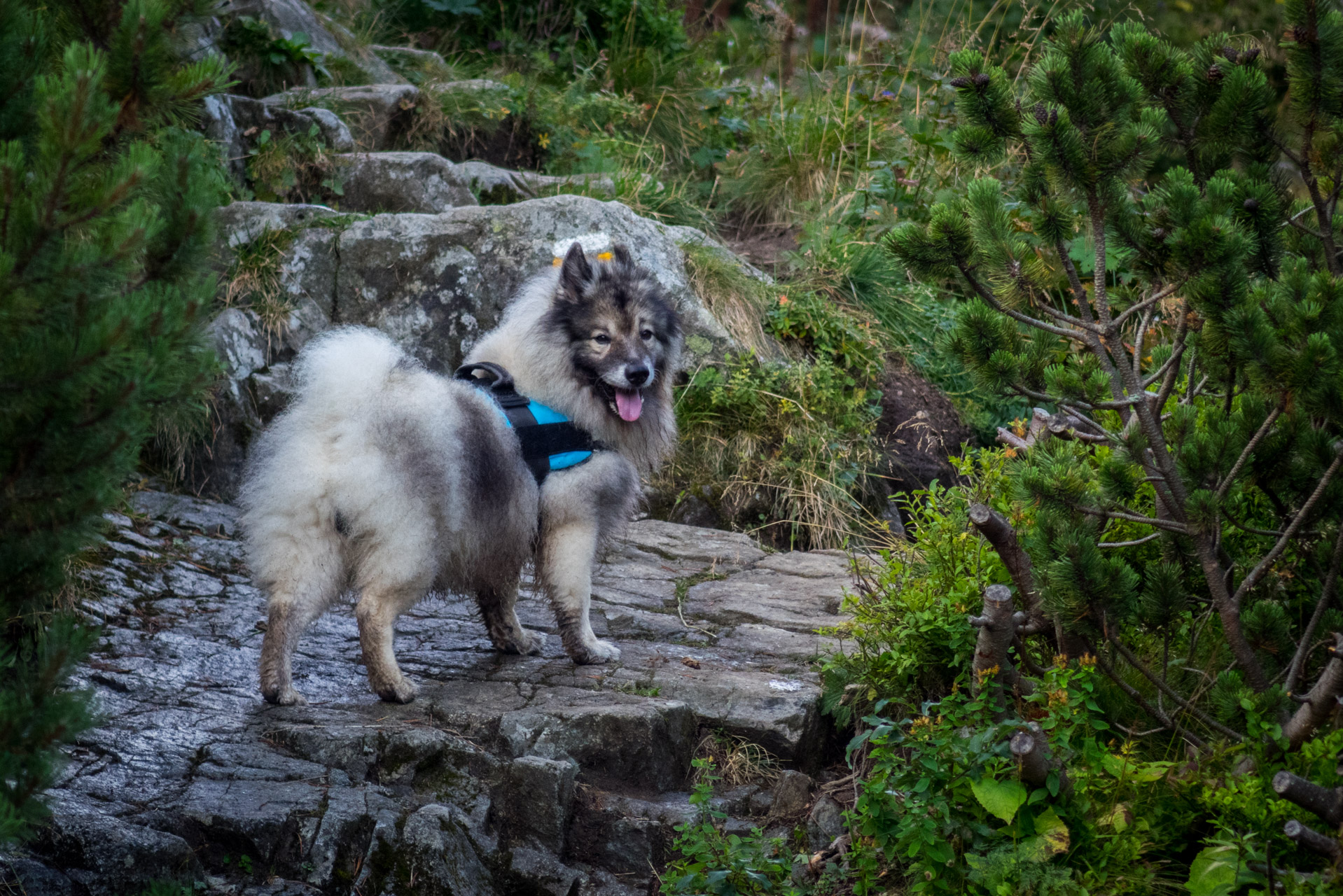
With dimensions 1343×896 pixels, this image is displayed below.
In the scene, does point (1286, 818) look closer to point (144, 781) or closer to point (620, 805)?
point (620, 805)

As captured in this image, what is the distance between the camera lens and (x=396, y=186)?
7395mm

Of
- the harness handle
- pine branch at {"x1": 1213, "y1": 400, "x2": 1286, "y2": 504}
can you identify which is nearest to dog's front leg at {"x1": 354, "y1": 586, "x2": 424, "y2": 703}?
the harness handle

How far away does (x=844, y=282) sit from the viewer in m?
7.51

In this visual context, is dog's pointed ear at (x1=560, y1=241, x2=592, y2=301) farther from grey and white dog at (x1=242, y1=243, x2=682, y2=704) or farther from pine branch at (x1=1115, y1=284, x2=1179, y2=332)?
pine branch at (x1=1115, y1=284, x2=1179, y2=332)

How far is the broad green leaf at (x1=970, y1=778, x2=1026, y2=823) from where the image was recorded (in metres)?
2.47

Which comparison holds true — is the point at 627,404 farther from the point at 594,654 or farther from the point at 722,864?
the point at 722,864

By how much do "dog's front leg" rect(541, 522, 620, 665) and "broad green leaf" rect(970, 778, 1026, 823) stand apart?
1.92 metres

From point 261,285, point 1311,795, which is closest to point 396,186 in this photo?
point 261,285

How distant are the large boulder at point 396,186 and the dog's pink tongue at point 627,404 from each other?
3.63m

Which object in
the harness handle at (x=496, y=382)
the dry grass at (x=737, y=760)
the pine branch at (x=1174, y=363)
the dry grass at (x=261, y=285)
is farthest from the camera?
the dry grass at (x=261, y=285)

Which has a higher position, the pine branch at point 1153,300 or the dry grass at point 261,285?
the pine branch at point 1153,300

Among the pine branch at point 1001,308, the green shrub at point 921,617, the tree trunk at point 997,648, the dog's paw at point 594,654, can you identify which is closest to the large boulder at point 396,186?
the dog's paw at point 594,654

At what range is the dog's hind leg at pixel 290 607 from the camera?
346 cm

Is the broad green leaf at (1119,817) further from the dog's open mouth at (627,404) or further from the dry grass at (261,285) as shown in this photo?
the dry grass at (261,285)
